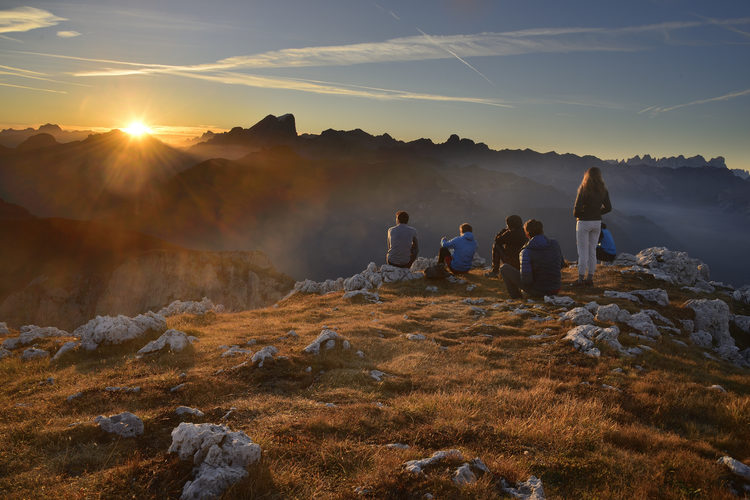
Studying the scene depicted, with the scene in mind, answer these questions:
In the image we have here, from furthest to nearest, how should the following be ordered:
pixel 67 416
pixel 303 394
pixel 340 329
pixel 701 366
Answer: pixel 340 329, pixel 701 366, pixel 303 394, pixel 67 416

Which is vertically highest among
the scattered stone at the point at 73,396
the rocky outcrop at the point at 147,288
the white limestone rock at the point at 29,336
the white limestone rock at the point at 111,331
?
the scattered stone at the point at 73,396

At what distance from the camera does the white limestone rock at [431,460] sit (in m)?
4.39

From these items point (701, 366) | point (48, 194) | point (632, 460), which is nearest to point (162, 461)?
point (632, 460)

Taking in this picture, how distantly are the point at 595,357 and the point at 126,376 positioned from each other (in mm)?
11715

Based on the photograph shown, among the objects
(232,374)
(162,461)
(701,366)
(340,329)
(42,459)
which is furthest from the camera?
(340,329)

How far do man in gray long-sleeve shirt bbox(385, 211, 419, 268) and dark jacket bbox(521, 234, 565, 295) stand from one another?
673 cm

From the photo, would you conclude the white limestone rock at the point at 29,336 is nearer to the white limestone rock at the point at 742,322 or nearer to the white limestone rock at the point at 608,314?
the white limestone rock at the point at 608,314

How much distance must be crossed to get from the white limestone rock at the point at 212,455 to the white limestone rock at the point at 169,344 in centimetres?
628

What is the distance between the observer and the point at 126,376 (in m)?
8.54

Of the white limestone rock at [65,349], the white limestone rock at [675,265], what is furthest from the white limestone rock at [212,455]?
the white limestone rock at [675,265]

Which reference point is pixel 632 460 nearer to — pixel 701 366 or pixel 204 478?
pixel 204 478

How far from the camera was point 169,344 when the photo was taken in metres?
10.4

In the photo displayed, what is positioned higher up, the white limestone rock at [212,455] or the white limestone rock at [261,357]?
the white limestone rock at [212,455]

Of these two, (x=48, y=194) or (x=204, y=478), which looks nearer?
(x=204, y=478)
